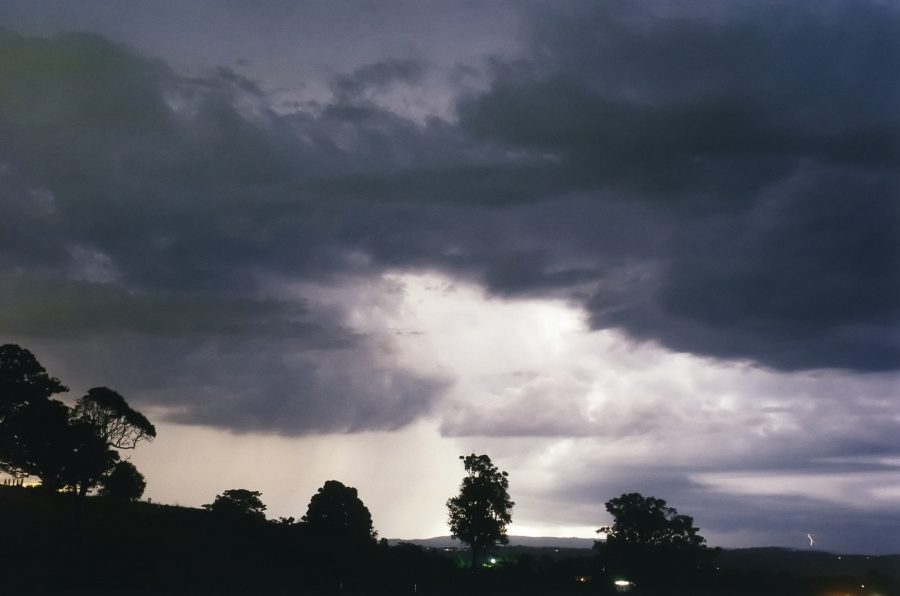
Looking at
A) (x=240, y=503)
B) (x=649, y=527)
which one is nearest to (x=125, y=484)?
(x=240, y=503)

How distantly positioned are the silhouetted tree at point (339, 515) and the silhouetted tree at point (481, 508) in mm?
13812

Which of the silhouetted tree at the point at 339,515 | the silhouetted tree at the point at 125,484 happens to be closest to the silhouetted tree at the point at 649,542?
the silhouetted tree at the point at 339,515

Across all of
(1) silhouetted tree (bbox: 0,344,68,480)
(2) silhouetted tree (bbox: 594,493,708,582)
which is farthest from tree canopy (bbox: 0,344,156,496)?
(2) silhouetted tree (bbox: 594,493,708,582)

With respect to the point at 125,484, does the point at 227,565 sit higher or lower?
lower

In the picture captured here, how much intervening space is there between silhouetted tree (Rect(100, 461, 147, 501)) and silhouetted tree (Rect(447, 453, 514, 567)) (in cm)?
4882

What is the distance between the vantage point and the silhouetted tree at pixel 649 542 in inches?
5428

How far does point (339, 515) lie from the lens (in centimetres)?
12950

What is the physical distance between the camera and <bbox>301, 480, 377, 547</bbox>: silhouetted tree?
127 m

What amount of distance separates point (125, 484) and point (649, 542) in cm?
8362

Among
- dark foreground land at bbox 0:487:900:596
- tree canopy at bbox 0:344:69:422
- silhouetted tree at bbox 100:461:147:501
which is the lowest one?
dark foreground land at bbox 0:487:900:596

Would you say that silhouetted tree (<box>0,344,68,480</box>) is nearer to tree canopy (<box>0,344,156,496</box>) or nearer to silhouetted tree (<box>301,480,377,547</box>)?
tree canopy (<box>0,344,156,496</box>)

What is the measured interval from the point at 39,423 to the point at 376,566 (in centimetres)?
4243

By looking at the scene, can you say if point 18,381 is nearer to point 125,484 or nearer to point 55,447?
point 55,447

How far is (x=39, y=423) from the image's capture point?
93688 millimetres
